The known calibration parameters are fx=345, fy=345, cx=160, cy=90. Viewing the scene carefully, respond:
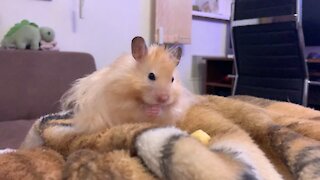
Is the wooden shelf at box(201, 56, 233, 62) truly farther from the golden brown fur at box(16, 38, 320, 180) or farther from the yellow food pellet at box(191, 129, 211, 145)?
the yellow food pellet at box(191, 129, 211, 145)

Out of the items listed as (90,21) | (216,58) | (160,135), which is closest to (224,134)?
(160,135)

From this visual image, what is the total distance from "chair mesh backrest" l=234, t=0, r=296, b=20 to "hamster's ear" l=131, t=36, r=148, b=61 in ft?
4.64

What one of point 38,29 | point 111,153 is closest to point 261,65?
point 38,29

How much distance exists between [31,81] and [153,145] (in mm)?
1556

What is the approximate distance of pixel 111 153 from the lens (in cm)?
49

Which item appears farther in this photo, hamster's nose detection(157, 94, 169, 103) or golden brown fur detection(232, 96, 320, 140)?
golden brown fur detection(232, 96, 320, 140)

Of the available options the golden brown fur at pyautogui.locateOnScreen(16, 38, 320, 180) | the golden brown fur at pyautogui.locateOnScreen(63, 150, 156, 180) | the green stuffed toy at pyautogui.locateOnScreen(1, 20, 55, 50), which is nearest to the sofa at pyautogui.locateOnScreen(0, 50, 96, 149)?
the green stuffed toy at pyautogui.locateOnScreen(1, 20, 55, 50)

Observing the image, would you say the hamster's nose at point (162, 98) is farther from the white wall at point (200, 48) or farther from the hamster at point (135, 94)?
the white wall at point (200, 48)

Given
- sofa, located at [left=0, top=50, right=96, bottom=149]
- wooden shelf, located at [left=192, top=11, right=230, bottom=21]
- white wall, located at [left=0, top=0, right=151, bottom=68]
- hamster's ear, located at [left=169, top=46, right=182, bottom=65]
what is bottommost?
sofa, located at [left=0, top=50, right=96, bottom=149]

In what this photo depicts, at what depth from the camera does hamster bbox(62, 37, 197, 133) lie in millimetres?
593

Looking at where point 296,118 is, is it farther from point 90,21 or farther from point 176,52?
point 90,21

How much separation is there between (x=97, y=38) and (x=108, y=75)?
194cm

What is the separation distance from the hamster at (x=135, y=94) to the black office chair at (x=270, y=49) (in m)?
1.38

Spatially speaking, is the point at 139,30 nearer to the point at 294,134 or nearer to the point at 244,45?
the point at 244,45
